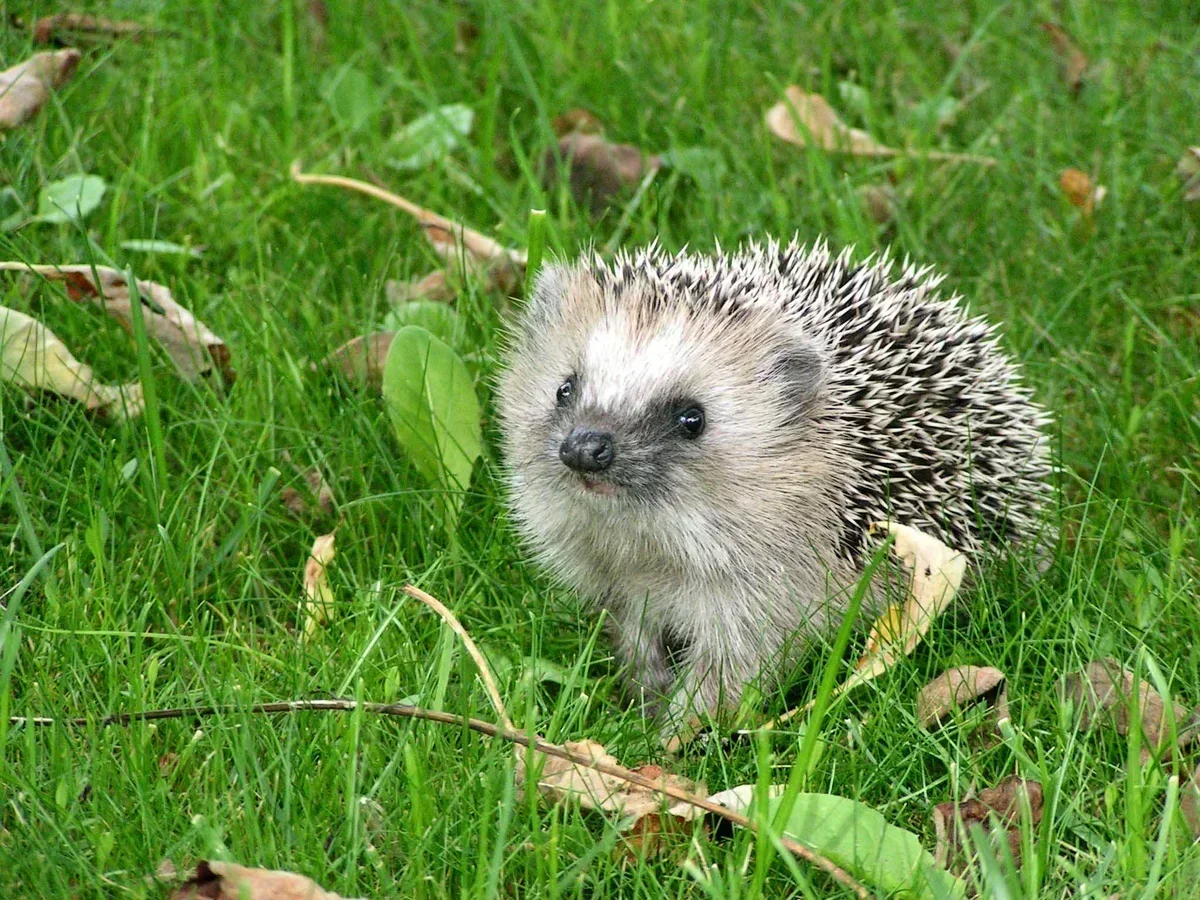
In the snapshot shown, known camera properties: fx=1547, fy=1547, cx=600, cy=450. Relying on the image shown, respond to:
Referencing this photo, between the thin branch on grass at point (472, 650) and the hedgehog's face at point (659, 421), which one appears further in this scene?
the hedgehog's face at point (659, 421)

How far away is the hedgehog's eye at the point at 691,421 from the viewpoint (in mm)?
3863

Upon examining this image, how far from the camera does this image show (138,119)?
5.43m

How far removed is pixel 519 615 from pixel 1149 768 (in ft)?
5.23

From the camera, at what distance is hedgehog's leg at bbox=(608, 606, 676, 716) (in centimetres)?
390

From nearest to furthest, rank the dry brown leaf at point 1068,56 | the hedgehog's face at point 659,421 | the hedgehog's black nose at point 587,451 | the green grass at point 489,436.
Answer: the green grass at point 489,436 → the hedgehog's black nose at point 587,451 → the hedgehog's face at point 659,421 → the dry brown leaf at point 1068,56

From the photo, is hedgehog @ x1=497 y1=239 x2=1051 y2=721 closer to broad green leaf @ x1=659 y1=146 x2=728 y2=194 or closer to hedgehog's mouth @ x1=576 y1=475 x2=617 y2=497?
hedgehog's mouth @ x1=576 y1=475 x2=617 y2=497

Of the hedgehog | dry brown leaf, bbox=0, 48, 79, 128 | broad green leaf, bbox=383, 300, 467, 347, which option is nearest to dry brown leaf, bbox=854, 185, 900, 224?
the hedgehog

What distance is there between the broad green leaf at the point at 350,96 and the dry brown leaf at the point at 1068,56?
273 centimetres

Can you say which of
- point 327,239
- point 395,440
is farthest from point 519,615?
point 327,239

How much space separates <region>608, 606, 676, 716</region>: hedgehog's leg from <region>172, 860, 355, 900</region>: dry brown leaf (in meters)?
1.30

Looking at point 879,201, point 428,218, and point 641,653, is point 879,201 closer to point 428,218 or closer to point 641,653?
point 428,218

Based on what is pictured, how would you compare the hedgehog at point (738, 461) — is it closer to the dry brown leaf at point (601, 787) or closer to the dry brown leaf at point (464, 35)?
the dry brown leaf at point (601, 787)

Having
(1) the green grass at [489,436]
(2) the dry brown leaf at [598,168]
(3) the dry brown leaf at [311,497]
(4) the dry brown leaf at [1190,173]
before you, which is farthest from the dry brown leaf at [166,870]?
(4) the dry brown leaf at [1190,173]

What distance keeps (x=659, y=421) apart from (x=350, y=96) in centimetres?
258
